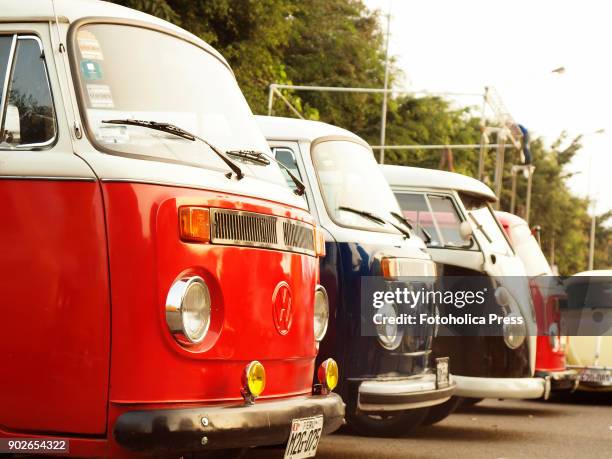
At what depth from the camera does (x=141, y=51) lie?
6348 millimetres

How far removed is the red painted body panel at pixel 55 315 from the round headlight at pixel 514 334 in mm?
7208

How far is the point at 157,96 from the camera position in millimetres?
6297

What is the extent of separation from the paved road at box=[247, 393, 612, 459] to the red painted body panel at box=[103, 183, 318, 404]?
3.15 meters

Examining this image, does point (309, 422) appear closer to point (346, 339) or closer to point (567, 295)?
point (346, 339)

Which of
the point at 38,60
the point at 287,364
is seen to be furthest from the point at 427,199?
the point at 38,60

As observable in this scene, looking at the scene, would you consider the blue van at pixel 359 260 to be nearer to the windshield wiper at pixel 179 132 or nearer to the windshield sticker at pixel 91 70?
the windshield wiper at pixel 179 132

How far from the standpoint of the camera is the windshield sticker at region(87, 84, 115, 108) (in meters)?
5.89

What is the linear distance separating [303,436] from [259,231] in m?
1.00

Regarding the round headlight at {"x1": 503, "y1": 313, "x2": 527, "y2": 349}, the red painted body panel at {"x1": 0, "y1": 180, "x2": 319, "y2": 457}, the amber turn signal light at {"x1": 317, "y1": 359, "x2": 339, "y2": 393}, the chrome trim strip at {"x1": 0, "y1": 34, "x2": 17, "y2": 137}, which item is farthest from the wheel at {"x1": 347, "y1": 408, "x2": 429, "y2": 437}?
the chrome trim strip at {"x1": 0, "y1": 34, "x2": 17, "y2": 137}

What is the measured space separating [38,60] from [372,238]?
3.85 meters

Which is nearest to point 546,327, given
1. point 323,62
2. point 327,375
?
point 327,375

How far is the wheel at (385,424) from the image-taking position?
11031mm

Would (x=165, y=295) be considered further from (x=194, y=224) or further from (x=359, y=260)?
(x=359, y=260)

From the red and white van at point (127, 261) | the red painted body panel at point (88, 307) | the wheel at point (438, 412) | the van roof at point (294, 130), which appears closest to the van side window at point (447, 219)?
the wheel at point (438, 412)
